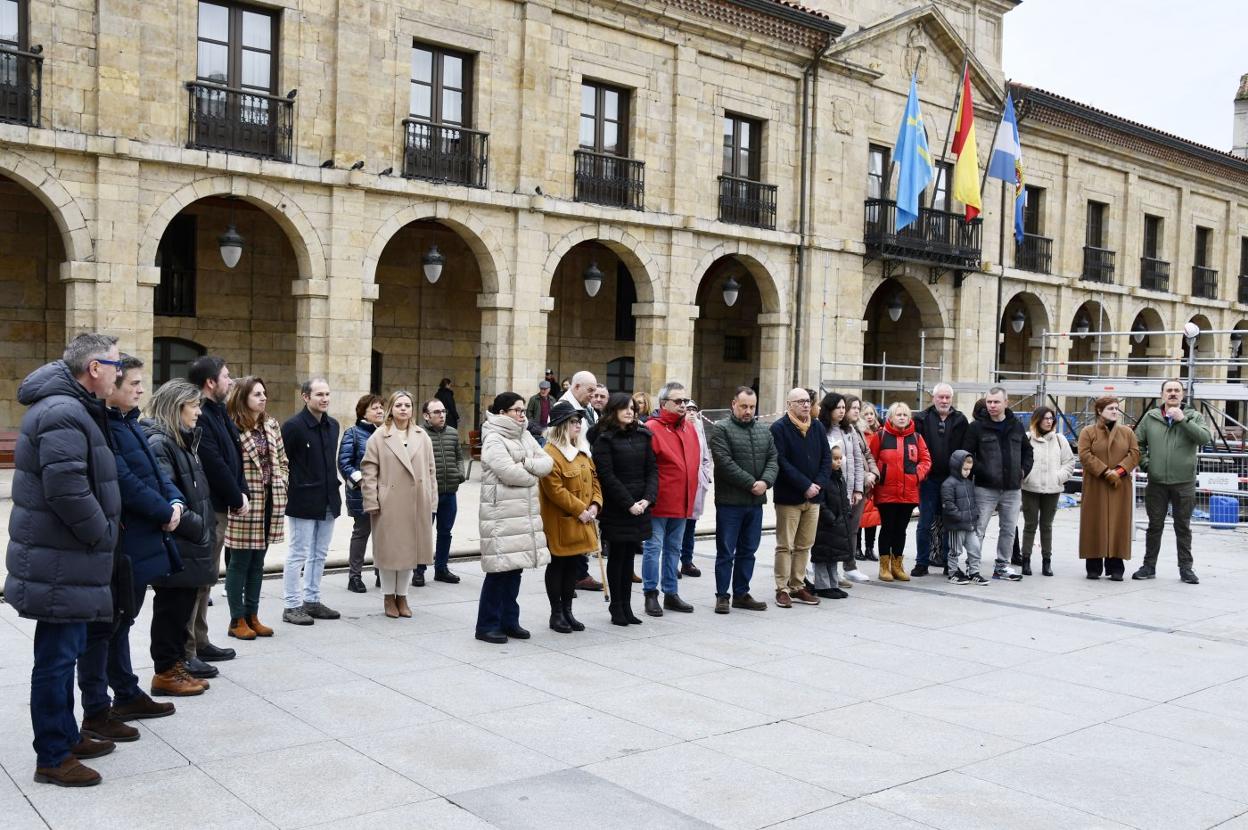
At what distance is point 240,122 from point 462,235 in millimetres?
4059

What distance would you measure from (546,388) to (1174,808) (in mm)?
14430

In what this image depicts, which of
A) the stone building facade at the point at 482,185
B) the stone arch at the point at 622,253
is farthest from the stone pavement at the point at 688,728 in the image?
the stone arch at the point at 622,253

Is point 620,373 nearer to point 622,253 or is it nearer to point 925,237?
point 622,253

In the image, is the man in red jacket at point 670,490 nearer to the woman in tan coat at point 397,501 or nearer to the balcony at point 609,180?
the woman in tan coat at point 397,501

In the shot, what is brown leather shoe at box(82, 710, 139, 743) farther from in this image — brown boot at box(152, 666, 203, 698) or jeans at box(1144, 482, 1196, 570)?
jeans at box(1144, 482, 1196, 570)

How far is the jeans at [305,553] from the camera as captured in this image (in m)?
8.54

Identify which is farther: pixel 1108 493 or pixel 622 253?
pixel 622 253

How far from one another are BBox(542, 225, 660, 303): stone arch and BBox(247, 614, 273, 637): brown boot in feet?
42.4

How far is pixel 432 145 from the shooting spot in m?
19.0

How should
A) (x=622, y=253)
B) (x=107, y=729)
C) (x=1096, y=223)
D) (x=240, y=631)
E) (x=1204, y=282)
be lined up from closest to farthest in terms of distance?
(x=107, y=729), (x=240, y=631), (x=622, y=253), (x=1096, y=223), (x=1204, y=282)

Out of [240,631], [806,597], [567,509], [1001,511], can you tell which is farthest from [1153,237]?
[240,631]

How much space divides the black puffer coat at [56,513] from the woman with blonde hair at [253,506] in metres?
2.48

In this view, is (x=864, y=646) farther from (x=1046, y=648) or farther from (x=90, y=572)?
(x=90, y=572)

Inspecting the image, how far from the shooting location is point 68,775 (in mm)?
5031
